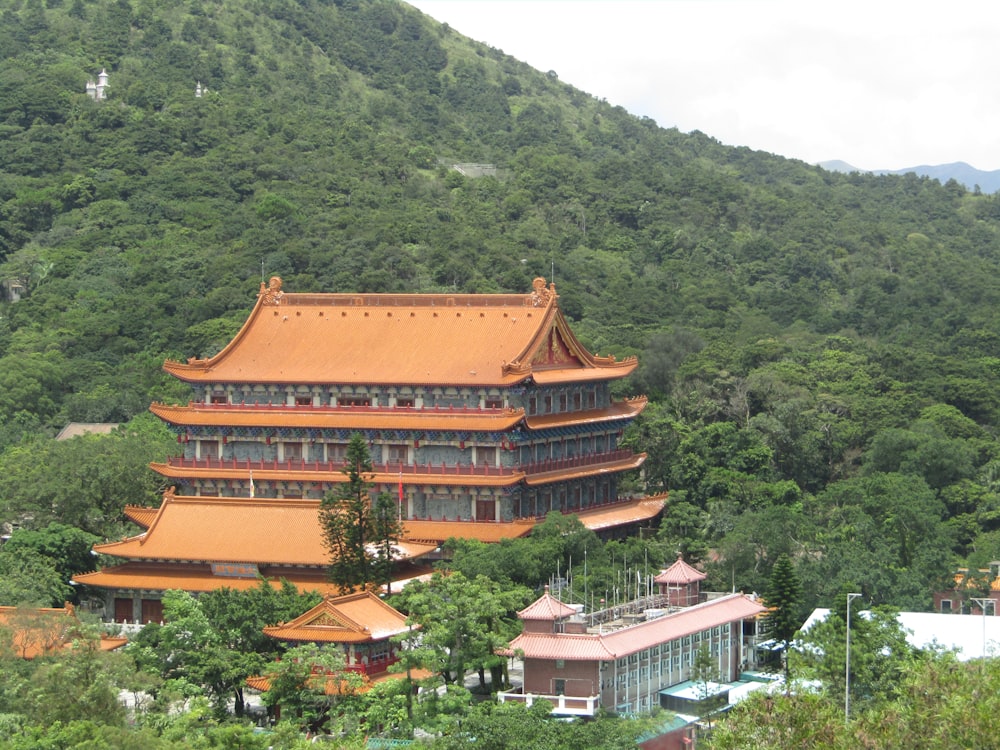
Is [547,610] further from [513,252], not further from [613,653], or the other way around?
[513,252]

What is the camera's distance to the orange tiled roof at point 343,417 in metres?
59.2

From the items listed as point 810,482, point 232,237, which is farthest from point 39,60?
point 810,482

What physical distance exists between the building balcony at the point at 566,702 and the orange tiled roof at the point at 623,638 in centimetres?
90

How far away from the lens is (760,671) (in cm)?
5078

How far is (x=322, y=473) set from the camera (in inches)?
2393

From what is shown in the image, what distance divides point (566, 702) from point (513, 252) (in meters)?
65.4

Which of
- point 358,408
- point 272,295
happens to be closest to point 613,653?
point 358,408

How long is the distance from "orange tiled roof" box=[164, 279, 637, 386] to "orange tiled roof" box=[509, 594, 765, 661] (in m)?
12.8

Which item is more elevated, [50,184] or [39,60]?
[39,60]

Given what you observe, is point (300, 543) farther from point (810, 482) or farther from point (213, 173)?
point (213, 173)

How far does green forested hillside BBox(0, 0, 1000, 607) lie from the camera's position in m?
66.1

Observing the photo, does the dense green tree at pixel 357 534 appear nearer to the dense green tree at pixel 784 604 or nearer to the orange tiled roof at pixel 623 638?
the orange tiled roof at pixel 623 638

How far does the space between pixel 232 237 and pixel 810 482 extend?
46382 mm

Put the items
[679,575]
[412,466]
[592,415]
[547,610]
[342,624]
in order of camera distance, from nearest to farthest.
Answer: [547,610] < [342,624] < [679,575] < [412,466] < [592,415]
